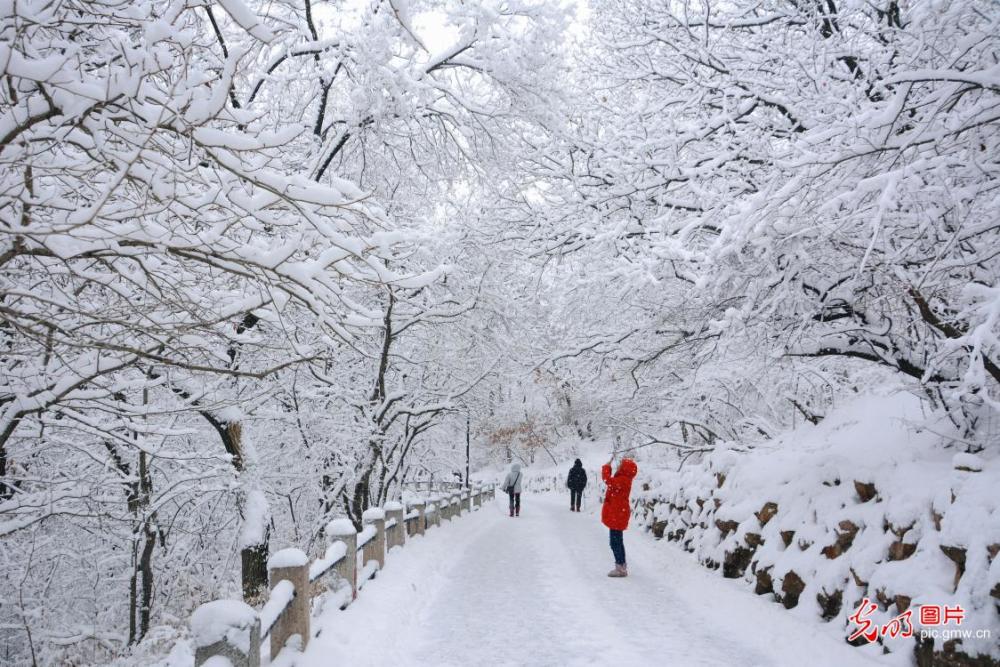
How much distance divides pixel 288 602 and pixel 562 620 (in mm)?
3040

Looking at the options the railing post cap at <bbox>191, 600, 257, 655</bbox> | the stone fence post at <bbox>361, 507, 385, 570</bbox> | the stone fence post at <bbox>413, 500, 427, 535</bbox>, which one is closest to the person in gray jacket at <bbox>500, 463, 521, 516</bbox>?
the stone fence post at <bbox>413, 500, 427, 535</bbox>

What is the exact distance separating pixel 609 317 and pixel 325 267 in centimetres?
760

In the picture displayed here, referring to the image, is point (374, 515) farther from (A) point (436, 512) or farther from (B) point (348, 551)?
(A) point (436, 512)

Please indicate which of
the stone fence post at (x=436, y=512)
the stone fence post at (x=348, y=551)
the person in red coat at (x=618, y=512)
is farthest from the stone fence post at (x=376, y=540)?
the stone fence post at (x=436, y=512)

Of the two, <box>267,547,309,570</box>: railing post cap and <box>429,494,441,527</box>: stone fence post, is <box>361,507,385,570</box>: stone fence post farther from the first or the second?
<box>429,494,441,527</box>: stone fence post

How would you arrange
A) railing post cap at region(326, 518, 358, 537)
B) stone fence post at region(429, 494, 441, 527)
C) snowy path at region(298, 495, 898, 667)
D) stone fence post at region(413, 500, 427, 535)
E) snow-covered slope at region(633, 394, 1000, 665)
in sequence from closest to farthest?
snow-covered slope at region(633, 394, 1000, 665), snowy path at region(298, 495, 898, 667), railing post cap at region(326, 518, 358, 537), stone fence post at region(413, 500, 427, 535), stone fence post at region(429, 494, 441, 527)

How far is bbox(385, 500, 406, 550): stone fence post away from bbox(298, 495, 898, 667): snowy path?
0.21 metres

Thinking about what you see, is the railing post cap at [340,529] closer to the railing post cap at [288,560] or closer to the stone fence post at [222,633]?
the railing post cap at [288,560]

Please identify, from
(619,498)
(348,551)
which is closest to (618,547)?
(619,498)

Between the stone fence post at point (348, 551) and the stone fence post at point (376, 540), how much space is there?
1.18m

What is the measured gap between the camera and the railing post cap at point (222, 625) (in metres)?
3.16

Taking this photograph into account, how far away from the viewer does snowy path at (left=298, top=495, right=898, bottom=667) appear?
16.7 feet

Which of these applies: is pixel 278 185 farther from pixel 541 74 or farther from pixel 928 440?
pixel 928 440

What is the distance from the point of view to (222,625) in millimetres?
3199
